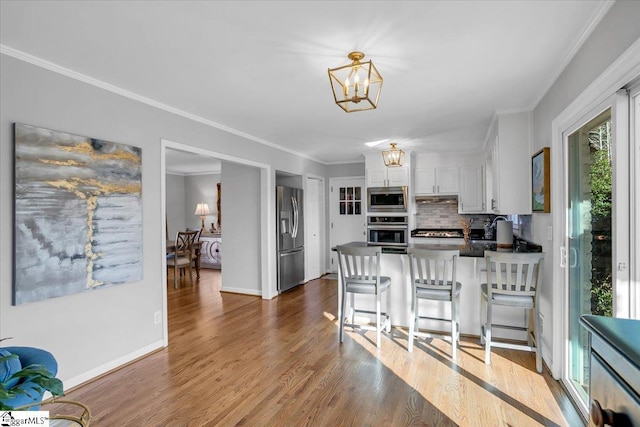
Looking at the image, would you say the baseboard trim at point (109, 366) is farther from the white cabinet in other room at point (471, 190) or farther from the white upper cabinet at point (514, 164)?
the white cabinet in other room at point (471, 190)

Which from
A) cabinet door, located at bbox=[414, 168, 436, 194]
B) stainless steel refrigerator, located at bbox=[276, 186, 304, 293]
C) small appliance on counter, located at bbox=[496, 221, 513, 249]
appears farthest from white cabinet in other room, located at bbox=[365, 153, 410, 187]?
small appliance on counter, located at bbox=[496, 221, 513, 249]

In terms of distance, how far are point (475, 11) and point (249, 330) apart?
11.8 feet

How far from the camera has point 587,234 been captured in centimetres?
222

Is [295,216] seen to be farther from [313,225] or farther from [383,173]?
[383,173]

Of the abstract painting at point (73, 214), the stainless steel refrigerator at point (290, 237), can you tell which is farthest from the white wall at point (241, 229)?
the abstract painting at point (73, 214)

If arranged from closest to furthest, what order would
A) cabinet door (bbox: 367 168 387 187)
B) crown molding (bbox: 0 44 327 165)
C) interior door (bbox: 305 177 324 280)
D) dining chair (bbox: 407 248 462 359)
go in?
crown molding (bbox: 0 44 327 165) < dining chair (bbox: 407 248 462 359) < cabinet door (bbox: 367 168 387 187) < interior door (bbox: 305 177 324 280)

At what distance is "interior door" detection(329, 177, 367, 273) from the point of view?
699cm

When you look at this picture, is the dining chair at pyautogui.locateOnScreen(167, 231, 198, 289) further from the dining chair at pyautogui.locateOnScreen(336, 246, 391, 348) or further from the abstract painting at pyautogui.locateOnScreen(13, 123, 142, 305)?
the dining chair at pyautogui.locateOnScreen(336, 246, 391, 348)

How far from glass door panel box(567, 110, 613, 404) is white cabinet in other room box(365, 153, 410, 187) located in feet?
11.7

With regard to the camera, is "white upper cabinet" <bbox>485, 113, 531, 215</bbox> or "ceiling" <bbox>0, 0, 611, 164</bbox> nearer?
"ceiling" <bbox>0, 0, 611, 164</bbox>

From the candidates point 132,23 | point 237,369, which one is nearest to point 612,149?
point 132,23

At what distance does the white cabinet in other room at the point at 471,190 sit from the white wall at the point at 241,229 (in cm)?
375

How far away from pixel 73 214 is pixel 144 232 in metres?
0.66

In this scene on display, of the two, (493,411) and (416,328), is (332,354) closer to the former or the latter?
(416,328)
